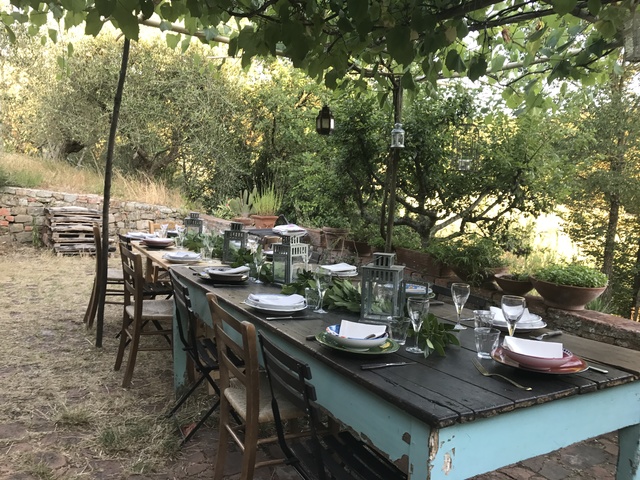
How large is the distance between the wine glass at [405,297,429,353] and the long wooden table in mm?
58

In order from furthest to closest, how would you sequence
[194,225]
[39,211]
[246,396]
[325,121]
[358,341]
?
[39,211]
[325,121]
[194,225]
[246,396]
[358,341]

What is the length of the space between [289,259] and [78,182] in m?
8.47

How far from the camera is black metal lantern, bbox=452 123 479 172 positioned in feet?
16.6

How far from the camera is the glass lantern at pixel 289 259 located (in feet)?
9.47

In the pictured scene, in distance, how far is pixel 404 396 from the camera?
1362 millimetres

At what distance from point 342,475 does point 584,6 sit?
2073 mm

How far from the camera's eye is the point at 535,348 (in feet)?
5.70

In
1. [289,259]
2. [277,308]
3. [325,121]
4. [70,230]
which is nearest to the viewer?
[277,308]

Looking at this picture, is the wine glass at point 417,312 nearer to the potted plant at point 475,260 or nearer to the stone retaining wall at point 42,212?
the potted plant at point 475,260

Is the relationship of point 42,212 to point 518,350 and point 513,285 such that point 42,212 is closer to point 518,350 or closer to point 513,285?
point 513,285

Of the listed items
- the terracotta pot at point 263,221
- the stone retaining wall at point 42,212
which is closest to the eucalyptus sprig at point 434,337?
the terracotta pot at point 263,221

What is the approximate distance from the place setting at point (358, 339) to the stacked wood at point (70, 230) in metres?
7.69

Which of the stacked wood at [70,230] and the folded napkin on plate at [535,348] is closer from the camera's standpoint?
the folded napkin on plate at [535,348]

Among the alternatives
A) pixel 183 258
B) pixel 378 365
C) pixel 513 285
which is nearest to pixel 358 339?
pixel 378 365
